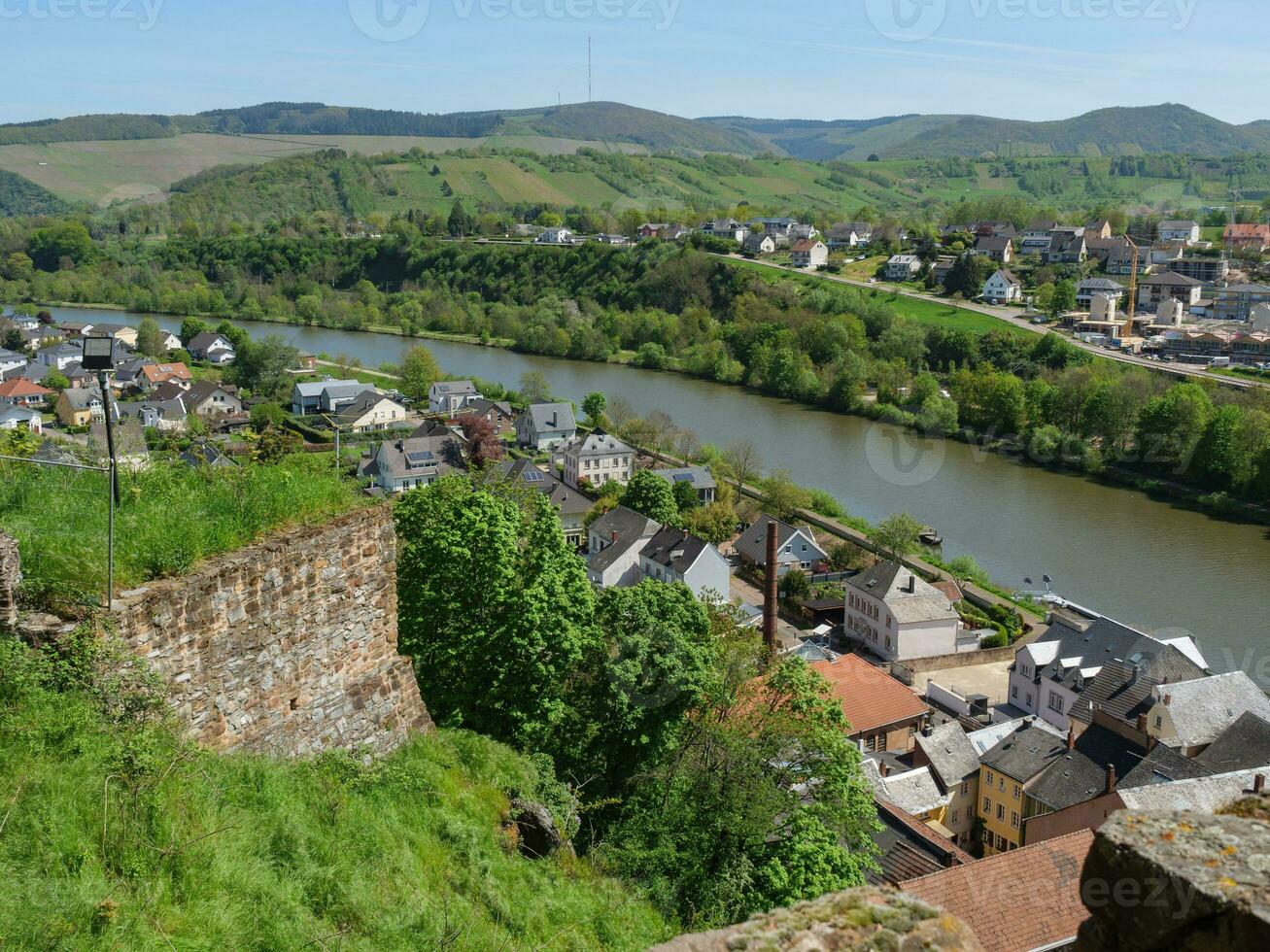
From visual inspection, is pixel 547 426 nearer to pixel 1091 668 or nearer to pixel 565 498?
pixel 565 498

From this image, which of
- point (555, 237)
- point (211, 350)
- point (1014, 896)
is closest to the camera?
point (1014, 896)

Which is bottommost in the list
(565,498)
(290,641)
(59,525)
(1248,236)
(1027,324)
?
(565,498)

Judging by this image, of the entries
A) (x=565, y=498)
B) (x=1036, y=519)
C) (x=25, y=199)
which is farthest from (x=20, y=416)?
(x=25, y=199)

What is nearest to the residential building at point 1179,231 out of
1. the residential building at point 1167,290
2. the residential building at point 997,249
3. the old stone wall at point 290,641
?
the residential building at point 997,249

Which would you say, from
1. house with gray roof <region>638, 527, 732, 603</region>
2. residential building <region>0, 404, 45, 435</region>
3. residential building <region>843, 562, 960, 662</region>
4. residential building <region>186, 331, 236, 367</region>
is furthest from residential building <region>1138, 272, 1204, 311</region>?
residential building <region>0, 404, 45, 435</region>

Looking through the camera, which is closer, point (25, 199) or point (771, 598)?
point (771, 598)

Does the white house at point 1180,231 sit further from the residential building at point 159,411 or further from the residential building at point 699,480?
the residential building at point 159,411

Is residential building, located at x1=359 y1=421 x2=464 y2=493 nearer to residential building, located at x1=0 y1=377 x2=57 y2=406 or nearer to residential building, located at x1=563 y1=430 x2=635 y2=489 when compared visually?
residential building, located at x1=563 y1=430 x2=635 y2=489

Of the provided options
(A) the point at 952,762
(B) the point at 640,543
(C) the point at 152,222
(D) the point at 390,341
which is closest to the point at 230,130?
(C) the point at 152,222
